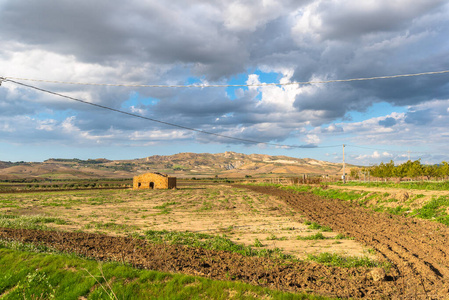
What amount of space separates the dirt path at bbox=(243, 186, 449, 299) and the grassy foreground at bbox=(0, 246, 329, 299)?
13.1ft

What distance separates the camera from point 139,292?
26.9ft

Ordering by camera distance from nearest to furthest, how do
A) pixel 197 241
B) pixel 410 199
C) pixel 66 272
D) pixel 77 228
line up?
pixel 66 272 < pixel 197 241 < pixel 77 228 < pixel 410 199

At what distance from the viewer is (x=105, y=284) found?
8.61 metres

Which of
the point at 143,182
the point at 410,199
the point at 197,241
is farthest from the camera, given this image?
the point at 143,182

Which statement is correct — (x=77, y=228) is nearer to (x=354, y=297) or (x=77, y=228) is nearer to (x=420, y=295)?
(x=354, y=297)

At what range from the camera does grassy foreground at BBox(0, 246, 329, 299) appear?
26.0 ft

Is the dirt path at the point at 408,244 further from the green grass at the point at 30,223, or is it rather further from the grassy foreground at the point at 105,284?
the green grass at the point at 30,223

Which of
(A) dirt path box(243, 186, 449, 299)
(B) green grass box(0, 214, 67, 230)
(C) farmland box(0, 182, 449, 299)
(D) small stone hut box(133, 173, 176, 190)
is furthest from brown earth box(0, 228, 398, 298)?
(D) small stone hut box(133, 173, 176, 190)

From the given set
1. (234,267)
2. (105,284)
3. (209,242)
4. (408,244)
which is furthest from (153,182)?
(105,284)

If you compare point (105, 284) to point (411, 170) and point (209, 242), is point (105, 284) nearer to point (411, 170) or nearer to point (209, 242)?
point (209, 242)

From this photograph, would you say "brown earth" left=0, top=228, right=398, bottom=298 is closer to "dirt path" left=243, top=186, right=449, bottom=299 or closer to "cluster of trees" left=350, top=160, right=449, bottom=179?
"dirt path" left=243, top=186, right=449, bottom=299

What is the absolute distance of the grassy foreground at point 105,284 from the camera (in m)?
7.94

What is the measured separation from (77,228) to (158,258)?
10404mm

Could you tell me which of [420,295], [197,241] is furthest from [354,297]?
[197,241]
